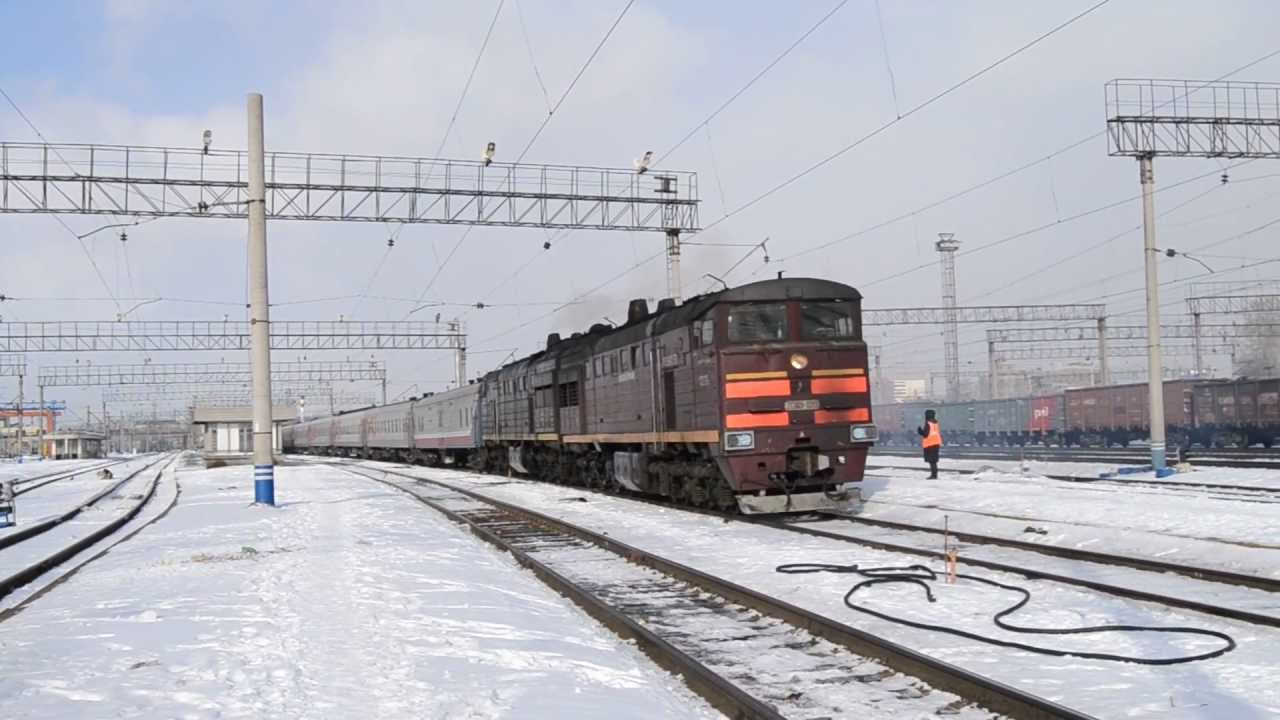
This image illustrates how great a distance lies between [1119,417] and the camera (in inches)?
1889

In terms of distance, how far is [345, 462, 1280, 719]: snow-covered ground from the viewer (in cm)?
631

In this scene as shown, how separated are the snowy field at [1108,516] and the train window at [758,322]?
11.6 feet

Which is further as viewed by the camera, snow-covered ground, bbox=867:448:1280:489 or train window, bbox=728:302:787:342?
snow-covered ground, bbox=867:448:1280:489

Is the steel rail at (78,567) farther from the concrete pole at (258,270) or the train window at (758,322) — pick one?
the train window at (758,322)

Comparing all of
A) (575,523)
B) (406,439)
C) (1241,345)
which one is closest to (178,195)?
(575,523)

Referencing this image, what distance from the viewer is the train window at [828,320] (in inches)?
654

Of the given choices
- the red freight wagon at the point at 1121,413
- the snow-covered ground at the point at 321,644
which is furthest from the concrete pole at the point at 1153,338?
the red freight wagon at the point at 1121,413

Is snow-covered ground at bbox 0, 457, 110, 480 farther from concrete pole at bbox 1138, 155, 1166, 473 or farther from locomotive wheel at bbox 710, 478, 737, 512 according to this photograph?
concrete pole at bbox 1138, 155, 1166, 473

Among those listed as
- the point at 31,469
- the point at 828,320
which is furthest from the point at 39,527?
the point at 31,469

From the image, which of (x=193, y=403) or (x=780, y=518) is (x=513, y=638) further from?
(x=193, y=403)

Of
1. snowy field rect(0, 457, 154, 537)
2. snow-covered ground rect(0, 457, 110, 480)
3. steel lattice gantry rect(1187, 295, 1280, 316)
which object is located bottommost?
snow-covered ground rect(0, 457, 110, 480)

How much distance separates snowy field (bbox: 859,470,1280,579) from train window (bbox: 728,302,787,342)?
11.6 ft

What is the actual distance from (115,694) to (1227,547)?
454 inches

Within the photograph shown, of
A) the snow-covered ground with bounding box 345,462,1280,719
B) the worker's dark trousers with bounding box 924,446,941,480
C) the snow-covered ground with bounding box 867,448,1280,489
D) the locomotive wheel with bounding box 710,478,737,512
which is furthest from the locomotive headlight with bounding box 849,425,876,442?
the snow-covered ground with bounding box 867,448,1280,489
